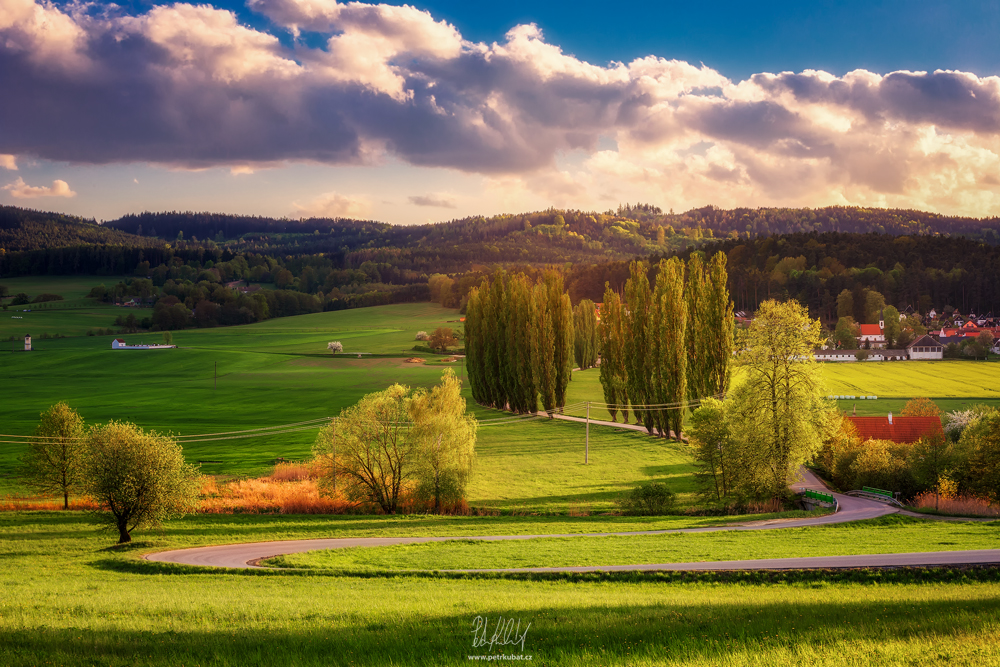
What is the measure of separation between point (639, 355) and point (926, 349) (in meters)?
79.5

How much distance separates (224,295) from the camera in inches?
6112

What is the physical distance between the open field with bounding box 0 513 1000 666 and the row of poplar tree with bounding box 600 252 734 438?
37.7 m

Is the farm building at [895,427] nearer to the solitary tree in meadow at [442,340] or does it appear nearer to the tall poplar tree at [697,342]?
the tall poplar tree at [697,342]

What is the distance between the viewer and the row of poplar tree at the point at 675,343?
51531 millimetres

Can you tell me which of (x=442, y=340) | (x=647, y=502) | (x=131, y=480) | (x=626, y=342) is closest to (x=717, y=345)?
(x=626, y=342)

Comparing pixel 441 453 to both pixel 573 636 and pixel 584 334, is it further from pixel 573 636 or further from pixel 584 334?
pixel 584 334

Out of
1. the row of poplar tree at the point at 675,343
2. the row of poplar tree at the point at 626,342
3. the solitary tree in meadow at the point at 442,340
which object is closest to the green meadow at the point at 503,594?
the row of poplar tree at the point at 675,343

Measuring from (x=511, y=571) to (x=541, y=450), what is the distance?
30.4 meters

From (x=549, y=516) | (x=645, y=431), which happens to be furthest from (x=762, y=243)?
(x=549, y=516)

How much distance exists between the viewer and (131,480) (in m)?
26.3

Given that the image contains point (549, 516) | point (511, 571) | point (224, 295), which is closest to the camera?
point (511, 571)

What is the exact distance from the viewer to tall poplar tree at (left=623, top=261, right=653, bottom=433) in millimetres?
54312

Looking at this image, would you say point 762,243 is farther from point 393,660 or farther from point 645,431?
point 393,660

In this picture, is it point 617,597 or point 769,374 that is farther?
point 769,374
